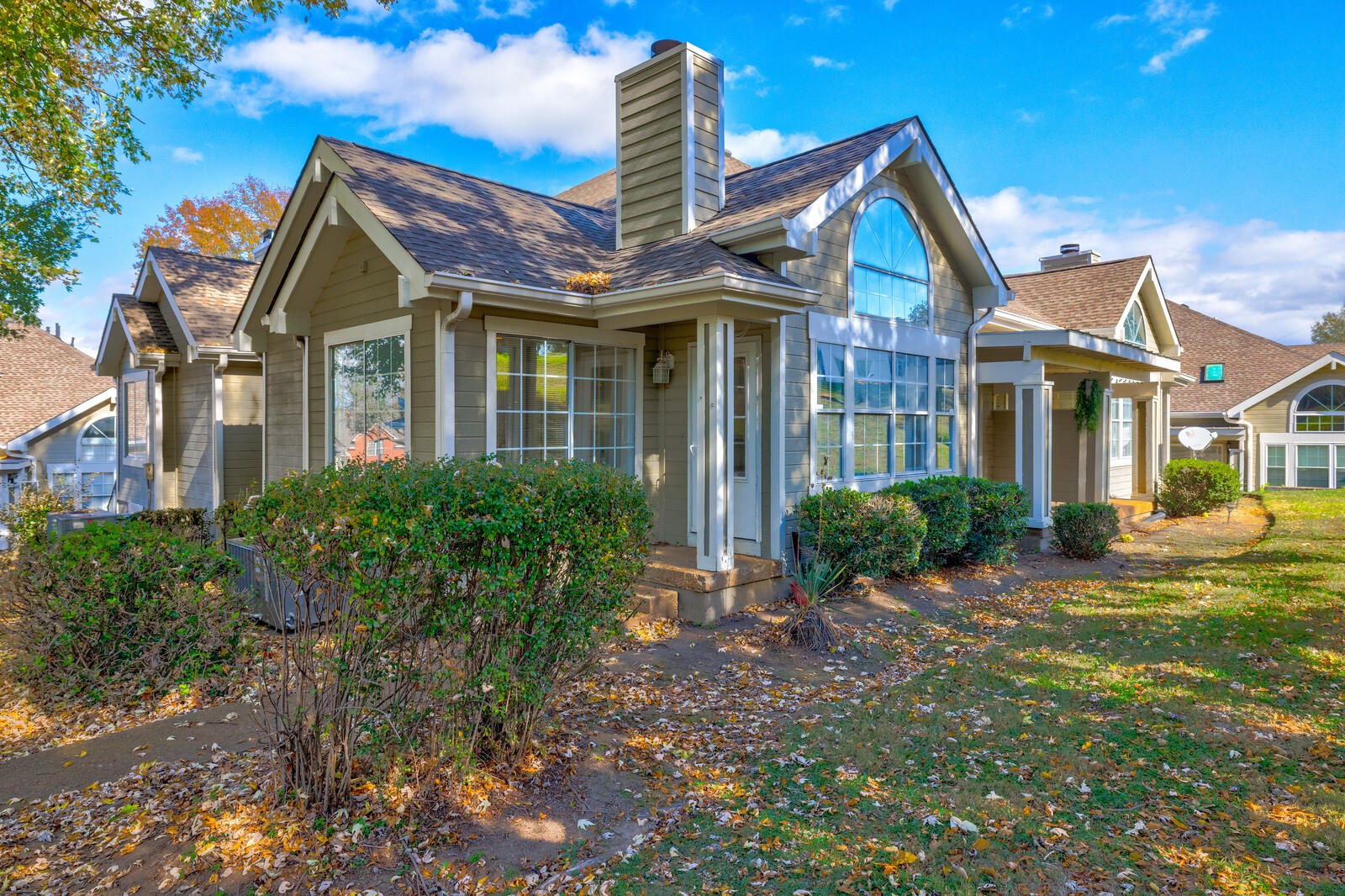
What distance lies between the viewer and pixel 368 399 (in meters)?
8.52

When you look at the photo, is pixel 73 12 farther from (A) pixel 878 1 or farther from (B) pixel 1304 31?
(B) pixel 1304 31

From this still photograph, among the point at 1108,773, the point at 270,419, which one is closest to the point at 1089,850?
the point at 1108,773

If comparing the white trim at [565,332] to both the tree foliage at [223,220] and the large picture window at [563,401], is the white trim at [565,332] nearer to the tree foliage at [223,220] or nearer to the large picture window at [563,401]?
the large picture window at [563,401]

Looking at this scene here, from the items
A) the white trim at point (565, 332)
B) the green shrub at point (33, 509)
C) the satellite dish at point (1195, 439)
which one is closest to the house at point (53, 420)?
the green shrub at point (33, 509)

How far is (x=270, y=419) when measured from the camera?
34.8 ft

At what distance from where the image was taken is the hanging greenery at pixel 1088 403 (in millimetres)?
14414

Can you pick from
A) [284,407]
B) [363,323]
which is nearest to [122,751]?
[363,323]

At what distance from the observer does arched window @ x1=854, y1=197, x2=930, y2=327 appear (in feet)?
31.8

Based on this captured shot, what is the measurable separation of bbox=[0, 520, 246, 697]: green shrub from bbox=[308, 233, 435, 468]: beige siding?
2.43 meters

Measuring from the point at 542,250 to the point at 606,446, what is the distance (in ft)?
7.53

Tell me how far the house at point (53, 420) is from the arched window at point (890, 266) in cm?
1523

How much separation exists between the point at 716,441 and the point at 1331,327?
6242 centimetres

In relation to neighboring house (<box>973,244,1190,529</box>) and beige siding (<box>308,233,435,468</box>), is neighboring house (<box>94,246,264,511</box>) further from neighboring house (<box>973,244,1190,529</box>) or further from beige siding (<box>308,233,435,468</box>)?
neighboring house (<box>973,244,1190,529</box>)

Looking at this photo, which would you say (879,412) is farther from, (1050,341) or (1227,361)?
(1227,361)
